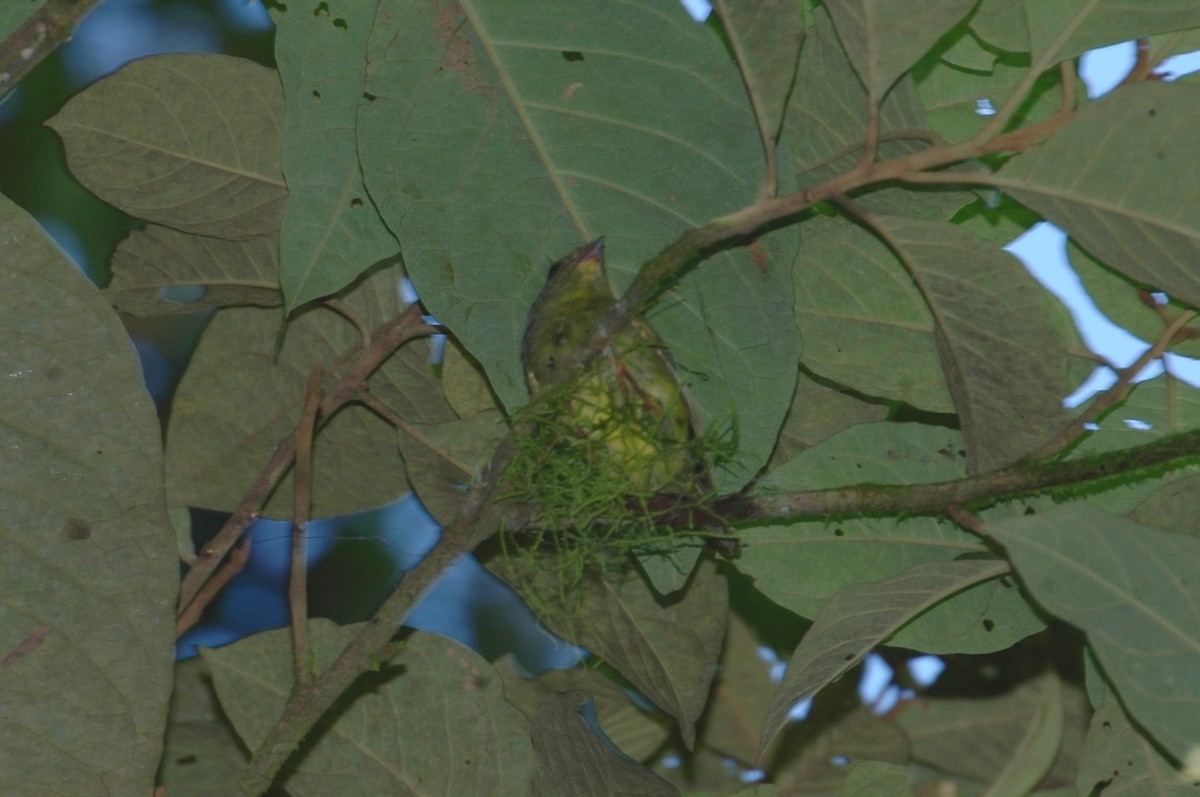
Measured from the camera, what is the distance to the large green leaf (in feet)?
4.54

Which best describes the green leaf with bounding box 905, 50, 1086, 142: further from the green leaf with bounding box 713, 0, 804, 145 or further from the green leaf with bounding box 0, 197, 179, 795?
the green leaf with bounding box 0, 197, 179, 795

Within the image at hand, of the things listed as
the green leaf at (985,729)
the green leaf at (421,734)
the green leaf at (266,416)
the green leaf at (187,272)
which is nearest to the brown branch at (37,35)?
the green leaf at (187,272)

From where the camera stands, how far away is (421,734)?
5.55 ft

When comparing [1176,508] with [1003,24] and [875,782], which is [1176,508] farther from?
[1003,24]

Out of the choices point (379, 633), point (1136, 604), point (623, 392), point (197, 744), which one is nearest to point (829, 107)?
point (623, 392)

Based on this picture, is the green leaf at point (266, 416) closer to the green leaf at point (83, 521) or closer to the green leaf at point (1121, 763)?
the green leaf at point (83, 521)

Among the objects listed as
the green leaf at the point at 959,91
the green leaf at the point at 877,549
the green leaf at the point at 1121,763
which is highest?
the green leaf at the point at 959,91

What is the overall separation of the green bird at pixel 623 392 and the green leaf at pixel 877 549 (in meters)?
0.14

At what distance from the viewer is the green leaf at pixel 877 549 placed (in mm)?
1530

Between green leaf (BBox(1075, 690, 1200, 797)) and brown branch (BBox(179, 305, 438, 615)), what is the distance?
1.02 m

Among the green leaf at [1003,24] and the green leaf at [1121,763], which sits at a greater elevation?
the green leaf at [1003,24]

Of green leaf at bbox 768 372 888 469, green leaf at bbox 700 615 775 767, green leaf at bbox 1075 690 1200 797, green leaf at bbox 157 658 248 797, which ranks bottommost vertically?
green leaf at bbox 157 658 248 797

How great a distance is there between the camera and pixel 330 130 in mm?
1462

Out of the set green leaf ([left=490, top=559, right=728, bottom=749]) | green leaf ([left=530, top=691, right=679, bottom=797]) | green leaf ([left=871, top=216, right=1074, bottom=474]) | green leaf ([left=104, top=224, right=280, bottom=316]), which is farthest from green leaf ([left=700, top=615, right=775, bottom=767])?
green leaf ([left=104, top=224, right=280, bottom=316])
